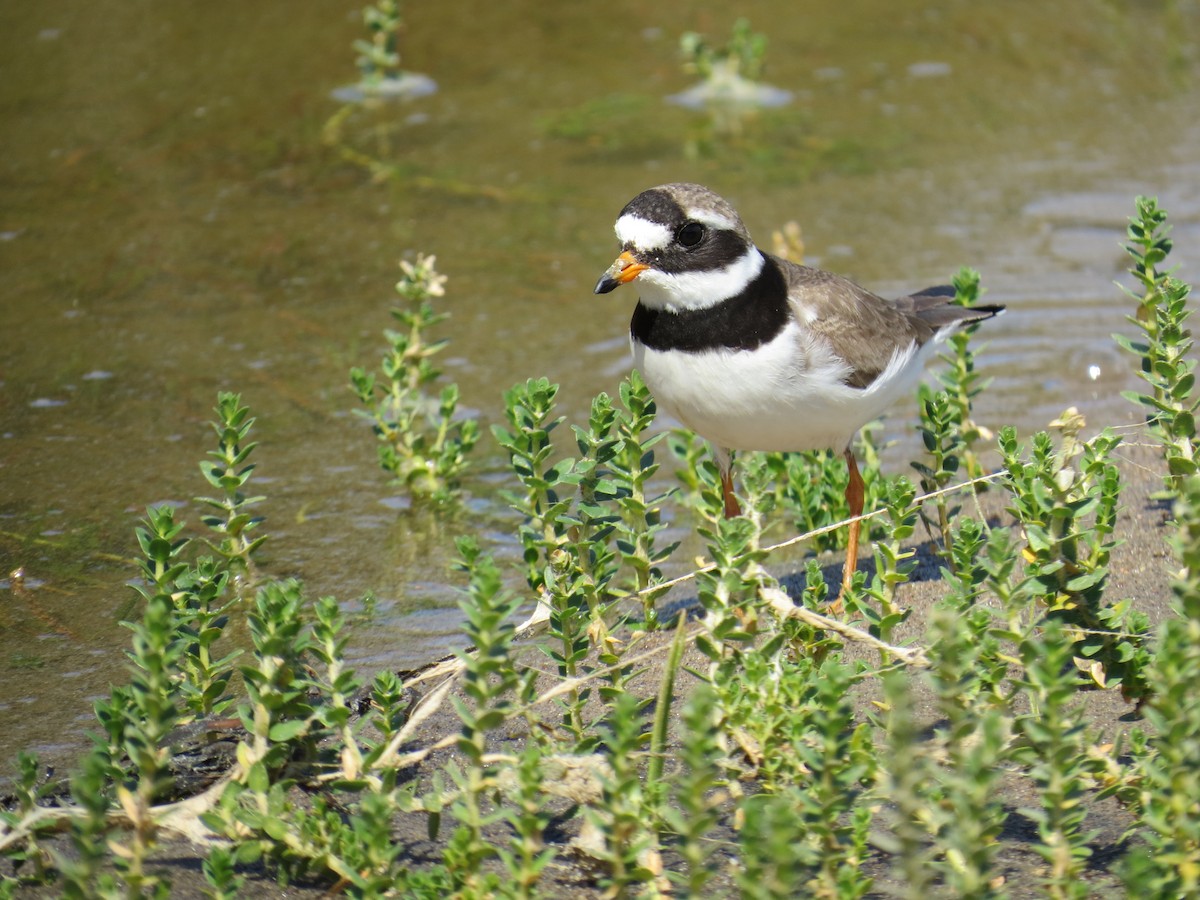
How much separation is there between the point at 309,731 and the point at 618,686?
0.88 meters

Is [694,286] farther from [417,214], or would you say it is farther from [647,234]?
[417,214]

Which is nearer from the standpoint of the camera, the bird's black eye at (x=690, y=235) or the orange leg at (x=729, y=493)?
the bird's black eye at (x=690, y=235)

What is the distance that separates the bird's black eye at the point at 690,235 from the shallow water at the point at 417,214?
60.8 inches

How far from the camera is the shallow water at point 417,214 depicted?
5.86 meters

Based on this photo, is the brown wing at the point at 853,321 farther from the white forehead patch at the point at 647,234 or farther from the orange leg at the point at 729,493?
the orange leg at the point at 729,493

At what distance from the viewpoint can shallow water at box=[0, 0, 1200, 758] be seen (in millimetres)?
5859

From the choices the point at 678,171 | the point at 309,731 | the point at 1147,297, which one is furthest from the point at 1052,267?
the point at 309,731

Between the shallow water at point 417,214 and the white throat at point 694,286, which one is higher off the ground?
the white throat at point 694,286

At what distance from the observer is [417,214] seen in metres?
8.95

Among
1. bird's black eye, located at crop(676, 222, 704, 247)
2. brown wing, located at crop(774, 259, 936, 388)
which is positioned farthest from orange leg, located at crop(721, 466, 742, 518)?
bird's black eye, located at crop(676, 222, 704, 247)

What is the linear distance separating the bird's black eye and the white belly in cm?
41

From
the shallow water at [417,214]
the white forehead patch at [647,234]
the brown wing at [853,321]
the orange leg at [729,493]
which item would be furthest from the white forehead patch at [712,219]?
the shallow water at [417,214]

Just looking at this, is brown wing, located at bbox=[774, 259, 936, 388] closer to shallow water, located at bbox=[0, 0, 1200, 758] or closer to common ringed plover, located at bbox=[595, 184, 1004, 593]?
common ringed plover, located at bbox=[595, 184, 1004, 593]

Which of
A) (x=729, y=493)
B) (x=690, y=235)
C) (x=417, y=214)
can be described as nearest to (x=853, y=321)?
(x=690, y=235)
